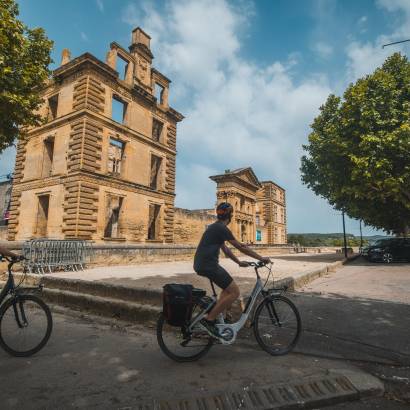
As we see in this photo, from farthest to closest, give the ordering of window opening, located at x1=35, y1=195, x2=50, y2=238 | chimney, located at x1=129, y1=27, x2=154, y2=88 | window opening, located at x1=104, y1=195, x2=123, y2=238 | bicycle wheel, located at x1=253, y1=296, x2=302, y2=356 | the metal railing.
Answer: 1. chimney, located at x1=129, y1=27, x2=154, y2=88
2. window opening, located at x1=104, y1=195, x2=123, y2=238
3. window opening, located at x1=35, y1=195, x2=50, y2=238
4. the metal railing
5. bicycle wheel, located at x1=253, y1=296, x2=302, y2=356

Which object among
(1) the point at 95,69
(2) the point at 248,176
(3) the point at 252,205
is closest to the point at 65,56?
(1) the point at 95,69

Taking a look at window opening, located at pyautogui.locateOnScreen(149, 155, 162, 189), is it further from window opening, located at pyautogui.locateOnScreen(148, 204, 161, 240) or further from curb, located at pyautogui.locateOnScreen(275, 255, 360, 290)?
curb, located at pyautogui.locateOnScreen(275, 255, 360, 290)

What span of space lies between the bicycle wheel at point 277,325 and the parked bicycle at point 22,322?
276cm

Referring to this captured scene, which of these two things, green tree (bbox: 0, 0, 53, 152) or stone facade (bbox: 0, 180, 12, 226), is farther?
stone facade (bbox: 0, 180, 12, 226)

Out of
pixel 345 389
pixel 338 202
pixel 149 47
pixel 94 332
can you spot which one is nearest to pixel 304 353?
pixel 345 389

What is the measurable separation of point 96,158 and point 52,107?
6.63m

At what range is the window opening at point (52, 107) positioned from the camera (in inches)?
776

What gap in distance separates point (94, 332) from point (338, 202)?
20.0 m

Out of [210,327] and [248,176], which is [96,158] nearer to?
[210,327]

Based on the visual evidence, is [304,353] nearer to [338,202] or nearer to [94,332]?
[94,332]

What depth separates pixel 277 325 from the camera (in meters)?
3.76

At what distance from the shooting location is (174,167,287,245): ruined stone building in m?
28.0

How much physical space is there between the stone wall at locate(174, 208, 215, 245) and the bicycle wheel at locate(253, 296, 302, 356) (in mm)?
22573

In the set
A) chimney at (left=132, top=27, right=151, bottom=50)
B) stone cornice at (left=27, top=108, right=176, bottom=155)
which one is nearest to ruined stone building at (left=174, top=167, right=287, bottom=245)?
stone cornice at (left=27, top=108, right=176, bottom=155)
